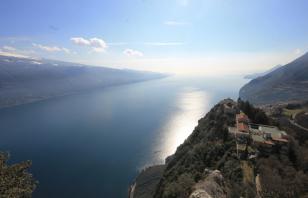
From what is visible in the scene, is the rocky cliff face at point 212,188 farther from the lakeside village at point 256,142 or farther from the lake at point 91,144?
the lake at point 91,144

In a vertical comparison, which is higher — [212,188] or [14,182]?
[14,182]

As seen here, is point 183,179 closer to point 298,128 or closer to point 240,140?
point 240,140

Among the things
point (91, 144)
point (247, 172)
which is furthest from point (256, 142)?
point (91, 144)

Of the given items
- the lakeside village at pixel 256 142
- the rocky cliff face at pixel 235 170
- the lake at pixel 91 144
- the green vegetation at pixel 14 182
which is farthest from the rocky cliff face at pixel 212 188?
the lake at pixel 91 144

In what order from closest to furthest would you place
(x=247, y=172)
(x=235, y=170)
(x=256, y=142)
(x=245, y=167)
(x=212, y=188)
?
(x=212, y=188)
(x=247, y=172)
(x=235, y=170)
(x=245, y=167)
(x=256, y=142)

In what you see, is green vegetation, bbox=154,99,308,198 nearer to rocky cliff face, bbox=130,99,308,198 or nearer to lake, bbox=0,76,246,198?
rocky cliff face, bbox=130,99,308,198

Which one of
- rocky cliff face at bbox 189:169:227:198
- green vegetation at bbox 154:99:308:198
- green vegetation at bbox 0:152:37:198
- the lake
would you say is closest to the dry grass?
green vegetation at bbox 154:99:308:198

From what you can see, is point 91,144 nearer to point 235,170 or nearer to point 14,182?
point 235,170

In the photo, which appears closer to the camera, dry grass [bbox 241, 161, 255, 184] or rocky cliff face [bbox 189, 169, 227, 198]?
rocky cliff face [bbox 189, 169, 227, 198]

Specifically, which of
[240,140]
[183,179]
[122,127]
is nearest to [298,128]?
[240,140]
